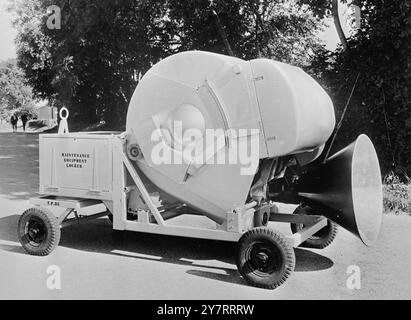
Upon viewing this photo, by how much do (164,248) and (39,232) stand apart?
1.54 metres

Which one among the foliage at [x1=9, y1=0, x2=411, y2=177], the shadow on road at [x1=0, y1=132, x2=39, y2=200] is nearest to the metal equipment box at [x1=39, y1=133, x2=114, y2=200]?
the shadow on road at [x1=0, y1=132, x2=39, y2=200]

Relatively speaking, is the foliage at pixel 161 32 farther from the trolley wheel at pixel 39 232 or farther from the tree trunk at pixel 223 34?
the trolley wheel at pixel 39 232

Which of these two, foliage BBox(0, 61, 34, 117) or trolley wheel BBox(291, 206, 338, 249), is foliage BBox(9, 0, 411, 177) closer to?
trolley wheel BBox(291, 206, 338, 249)

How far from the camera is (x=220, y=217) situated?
5480mm

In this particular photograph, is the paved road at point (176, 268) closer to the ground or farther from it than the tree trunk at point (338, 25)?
closer to the ground

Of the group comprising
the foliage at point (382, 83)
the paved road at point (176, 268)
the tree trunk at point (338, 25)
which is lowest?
the paved road at point (176, 268)

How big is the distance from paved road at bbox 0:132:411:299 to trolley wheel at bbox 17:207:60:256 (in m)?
0.11

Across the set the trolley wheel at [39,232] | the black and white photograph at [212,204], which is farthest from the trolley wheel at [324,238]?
the trolley wheel at [39,232]

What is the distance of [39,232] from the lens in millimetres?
6059

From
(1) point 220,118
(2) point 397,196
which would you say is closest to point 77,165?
(1) point 220,118

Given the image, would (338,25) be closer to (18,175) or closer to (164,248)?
(164,248)

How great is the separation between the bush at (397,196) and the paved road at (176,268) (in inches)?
39.8

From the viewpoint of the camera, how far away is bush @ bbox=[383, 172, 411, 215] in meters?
8.36

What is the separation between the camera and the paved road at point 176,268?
471 cm
